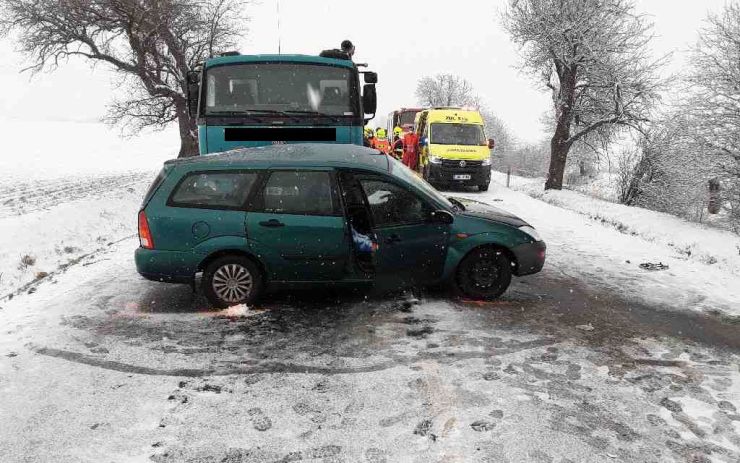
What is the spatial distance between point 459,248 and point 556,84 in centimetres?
1925

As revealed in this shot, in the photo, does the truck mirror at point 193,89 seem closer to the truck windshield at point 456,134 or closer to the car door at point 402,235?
the car door at point 402,235

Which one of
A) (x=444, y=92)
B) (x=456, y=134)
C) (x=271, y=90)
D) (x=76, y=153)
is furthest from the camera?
(x=444, y=92)

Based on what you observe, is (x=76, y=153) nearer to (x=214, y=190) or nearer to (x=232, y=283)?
(x=214, y=190)

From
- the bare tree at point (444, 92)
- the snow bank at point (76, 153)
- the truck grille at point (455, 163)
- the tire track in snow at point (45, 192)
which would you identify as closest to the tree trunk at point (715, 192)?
the truck grille at point (455, 163)

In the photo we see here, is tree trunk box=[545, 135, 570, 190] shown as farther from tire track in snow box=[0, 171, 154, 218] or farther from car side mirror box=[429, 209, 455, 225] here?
car side mirror box=[429, 209, 455, 225]

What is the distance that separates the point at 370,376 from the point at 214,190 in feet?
8.54

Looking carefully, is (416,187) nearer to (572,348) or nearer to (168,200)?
(572,348)

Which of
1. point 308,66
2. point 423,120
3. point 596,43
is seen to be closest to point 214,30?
point 423,120

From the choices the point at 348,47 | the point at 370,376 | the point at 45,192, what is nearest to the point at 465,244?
the point at 370,376

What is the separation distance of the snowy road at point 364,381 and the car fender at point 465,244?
42cm

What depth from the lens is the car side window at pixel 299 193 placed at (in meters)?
5.29

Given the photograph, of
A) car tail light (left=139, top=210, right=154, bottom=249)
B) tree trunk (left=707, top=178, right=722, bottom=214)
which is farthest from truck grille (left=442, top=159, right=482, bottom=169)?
car tail light (left=139, top=210, right=154, bottom=249)

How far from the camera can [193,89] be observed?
7973 millimetres

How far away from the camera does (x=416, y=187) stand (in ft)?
18.3
